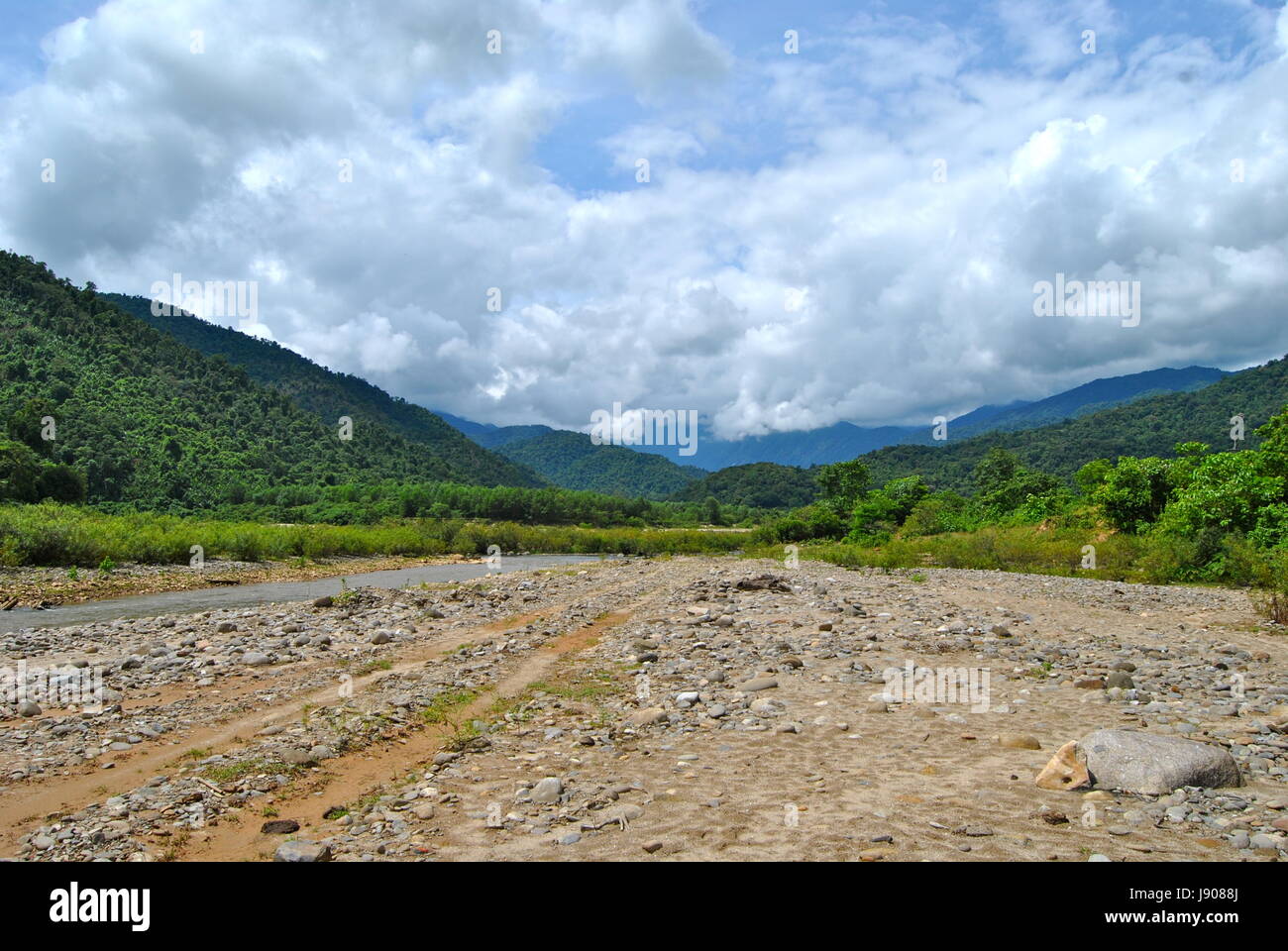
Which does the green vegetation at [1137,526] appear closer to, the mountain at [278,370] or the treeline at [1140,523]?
the treeline at [1140,523]

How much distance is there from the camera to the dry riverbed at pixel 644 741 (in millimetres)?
5848

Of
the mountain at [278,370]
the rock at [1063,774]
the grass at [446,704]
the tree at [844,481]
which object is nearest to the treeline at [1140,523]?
the tree at [844,481]

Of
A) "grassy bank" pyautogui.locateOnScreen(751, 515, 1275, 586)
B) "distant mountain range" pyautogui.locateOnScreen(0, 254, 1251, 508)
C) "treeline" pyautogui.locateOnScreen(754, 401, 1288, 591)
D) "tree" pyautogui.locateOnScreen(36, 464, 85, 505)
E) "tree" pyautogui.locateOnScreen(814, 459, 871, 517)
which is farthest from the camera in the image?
"distant mountain range" pyautogui.locateOnScreen(0, 254, 1251, 508)

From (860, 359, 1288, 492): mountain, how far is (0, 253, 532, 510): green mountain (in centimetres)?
8885

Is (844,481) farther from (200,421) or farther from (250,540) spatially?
(200,421)

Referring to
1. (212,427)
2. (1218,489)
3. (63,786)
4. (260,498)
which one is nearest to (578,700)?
(63,786)

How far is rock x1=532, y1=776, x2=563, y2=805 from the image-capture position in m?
6.91

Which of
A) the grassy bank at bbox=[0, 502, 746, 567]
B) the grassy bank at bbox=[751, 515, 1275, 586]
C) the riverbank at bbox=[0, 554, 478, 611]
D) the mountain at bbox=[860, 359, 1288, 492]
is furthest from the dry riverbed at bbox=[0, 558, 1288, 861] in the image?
the mountain at bbox=[860, 359, 1288, 492]

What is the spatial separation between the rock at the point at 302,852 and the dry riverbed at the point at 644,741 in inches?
1.3

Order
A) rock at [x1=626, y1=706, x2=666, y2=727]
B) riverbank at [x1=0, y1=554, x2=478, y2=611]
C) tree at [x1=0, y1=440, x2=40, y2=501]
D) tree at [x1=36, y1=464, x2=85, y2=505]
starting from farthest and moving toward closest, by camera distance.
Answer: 1. tree at [x1=36, y1=464, x2=85, y2=505]
2. tree at [x1=0, y1=440, x2=40, y2=501]
3. riverbank at [x1=0, y1=554, x2=478, y2=611]
4. rock at [x1=626, y1=706, x2=666, y2=727]

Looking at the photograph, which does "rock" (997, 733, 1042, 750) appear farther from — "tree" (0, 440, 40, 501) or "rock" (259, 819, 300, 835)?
"tree" (0, 440, 40, 501)

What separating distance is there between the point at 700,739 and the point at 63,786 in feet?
24.1
